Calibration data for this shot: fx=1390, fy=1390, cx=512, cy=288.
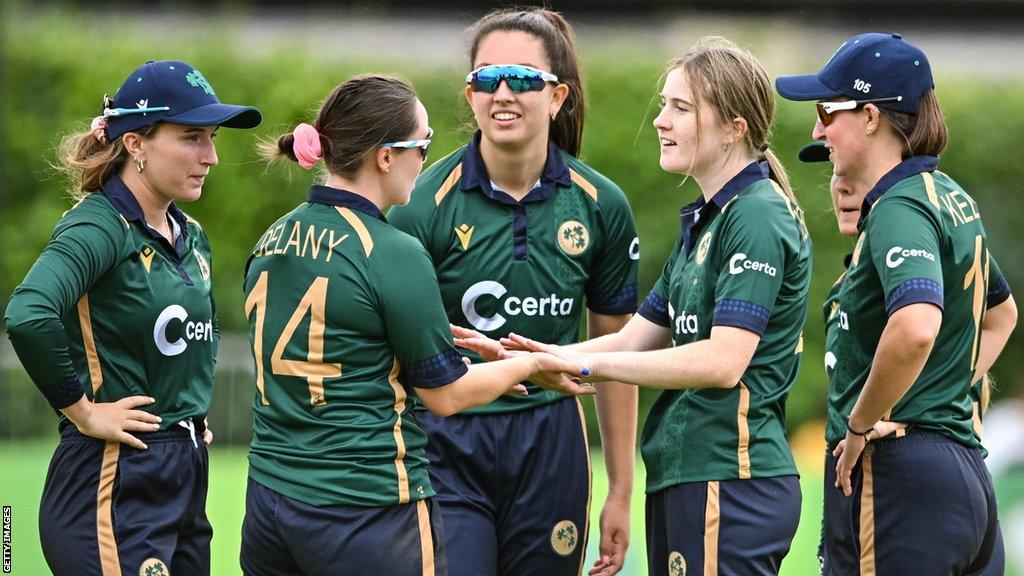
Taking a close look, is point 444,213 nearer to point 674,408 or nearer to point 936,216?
point 674,408

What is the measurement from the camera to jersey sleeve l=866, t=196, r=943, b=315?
4.09m

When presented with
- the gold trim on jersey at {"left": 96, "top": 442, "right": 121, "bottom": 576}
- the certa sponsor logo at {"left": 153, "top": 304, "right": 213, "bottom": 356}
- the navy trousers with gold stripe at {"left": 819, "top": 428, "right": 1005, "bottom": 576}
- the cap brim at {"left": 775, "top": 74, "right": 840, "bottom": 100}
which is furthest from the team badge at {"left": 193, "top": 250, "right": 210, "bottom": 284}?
the navy trousers with gold stripe at {"left": 819, "top": 428, "right": 1005, "bottom": 576}

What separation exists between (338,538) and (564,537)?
1.24 m

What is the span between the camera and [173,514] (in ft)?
15.3

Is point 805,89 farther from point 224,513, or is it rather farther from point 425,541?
point 224,513

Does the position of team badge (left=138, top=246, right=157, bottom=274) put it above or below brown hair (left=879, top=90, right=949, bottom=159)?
below

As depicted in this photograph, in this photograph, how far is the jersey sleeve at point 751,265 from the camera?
427 centimetres

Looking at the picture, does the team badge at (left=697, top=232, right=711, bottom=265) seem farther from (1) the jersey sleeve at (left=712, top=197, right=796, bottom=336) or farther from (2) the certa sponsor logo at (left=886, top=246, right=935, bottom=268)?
(2) the certa sponsor logo at (left=886, top=246, right=935, bottom=268)

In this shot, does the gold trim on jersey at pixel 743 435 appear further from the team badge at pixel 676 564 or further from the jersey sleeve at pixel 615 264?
the jersey sleeve at pixel 615 264

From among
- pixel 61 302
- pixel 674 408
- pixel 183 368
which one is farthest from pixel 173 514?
pixel 674 408

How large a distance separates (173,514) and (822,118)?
253cm

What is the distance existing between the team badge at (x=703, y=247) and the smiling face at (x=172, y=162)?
173cm

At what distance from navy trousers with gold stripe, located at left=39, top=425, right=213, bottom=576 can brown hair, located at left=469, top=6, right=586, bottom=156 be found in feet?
5.92

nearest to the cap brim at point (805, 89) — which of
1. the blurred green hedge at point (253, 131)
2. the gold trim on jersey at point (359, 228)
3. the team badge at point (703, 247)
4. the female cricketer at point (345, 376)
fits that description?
the team badge at point (703, 247)
